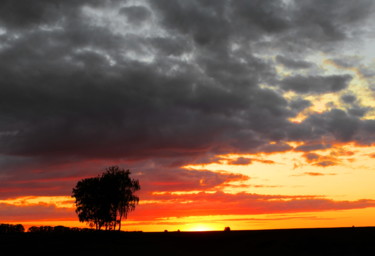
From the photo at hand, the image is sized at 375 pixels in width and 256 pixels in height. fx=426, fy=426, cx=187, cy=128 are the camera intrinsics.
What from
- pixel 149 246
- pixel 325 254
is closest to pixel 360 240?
pixel 325 254

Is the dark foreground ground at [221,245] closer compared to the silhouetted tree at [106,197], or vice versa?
the dark foreground ground at [221,245]

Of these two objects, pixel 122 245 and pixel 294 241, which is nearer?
pixel 294 241

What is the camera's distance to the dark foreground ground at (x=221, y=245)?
3564 centimetres

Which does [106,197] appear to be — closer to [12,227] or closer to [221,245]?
[12,227]

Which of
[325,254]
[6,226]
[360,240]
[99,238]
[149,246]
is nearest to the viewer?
[325,254]

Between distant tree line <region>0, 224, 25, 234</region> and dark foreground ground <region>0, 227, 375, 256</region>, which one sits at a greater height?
distant tree line <region>0, 224, 25, 234</region>

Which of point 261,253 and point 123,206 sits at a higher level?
point 123,206

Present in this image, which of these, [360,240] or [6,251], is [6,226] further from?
[360,240]

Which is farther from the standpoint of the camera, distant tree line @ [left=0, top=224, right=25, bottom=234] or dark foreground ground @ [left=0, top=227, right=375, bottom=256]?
distant tree line @ [left=0, top=224, right=25, bottom=234]

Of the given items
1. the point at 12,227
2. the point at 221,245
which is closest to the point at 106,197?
the point at 12,227

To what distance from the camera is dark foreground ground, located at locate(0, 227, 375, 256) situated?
117 ft

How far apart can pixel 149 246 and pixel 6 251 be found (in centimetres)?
1457

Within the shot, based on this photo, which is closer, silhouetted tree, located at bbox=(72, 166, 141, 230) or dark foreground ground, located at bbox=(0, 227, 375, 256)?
dark foreground ground, located at bbox=(0, 227, 375, 256)

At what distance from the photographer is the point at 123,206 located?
96562 mm
